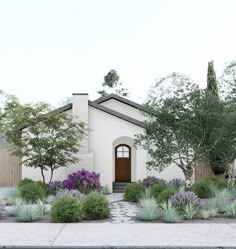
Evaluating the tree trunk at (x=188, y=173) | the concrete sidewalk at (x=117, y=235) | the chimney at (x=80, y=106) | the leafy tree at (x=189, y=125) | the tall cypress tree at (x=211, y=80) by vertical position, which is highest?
the tall cypress tree at (x=211, y=80)

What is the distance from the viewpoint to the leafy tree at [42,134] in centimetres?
1669

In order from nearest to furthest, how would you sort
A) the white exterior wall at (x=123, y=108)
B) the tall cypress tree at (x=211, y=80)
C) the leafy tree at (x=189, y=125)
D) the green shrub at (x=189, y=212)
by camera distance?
1. the green shrub at (x=189, y=212)
2. the leafy tree at (x=189, y=125)
3. the white exterior wall at (x=123, y=108)
4. the tall cypress tree at (x=211, y=80)

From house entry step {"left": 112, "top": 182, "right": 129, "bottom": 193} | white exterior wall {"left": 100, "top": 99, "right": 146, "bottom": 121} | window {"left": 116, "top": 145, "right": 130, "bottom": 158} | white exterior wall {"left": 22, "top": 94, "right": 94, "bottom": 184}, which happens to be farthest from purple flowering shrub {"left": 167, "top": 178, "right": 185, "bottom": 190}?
white exterior wall {"left": 100, "top": 99, "right": 146, "bottom": 121}

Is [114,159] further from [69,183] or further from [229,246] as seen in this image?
[229,246]

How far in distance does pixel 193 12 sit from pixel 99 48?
8.16 metres

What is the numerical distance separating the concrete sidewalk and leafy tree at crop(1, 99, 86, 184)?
23.8 ft

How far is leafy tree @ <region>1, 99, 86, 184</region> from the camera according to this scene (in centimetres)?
1669

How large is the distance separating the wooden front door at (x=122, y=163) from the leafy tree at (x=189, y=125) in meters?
6.94

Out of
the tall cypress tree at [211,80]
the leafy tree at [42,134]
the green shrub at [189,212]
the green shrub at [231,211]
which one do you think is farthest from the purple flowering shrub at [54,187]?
the tall cypress tree at [211,80]

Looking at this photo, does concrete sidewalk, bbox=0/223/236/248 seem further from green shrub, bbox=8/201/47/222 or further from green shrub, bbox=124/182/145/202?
green shrub, bbox=124/182/145/202

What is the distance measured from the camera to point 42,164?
17.3m

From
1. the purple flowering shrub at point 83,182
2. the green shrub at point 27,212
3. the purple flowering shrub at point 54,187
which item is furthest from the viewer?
the purple flowering shrub at point 54,187

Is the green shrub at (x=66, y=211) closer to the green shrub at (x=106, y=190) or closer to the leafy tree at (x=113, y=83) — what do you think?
the green shrub at (x=106, y=190)

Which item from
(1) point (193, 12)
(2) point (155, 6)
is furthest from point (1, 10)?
(1) point (193, 12)
